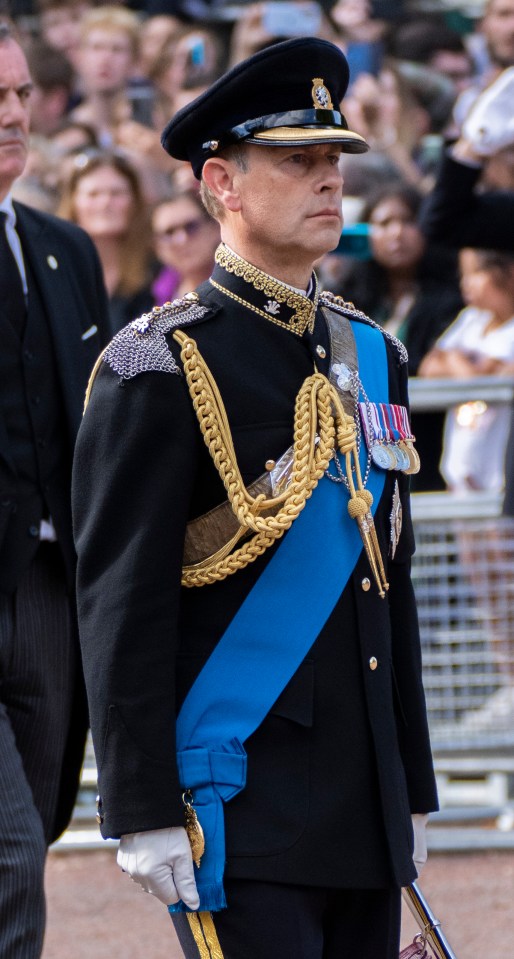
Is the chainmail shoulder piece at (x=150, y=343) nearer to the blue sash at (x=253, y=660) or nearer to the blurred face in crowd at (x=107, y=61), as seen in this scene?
the blue sash at (x=253, y=660)

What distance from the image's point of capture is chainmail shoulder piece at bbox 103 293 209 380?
2582 millimetres

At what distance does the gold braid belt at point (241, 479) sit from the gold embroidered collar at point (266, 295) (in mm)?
137

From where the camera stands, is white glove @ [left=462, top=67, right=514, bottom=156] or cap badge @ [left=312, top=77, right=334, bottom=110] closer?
cap badge @ [left=312, top=77, right=334, bottom=110]

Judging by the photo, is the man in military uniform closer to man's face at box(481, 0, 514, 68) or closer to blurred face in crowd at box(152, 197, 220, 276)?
blurred face in crowd at box(152, 197, 220, 276)

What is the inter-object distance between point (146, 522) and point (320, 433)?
339mm

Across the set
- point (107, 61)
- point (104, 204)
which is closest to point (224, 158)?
point (104, 204)

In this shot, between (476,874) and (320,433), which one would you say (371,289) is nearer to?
(476,874)

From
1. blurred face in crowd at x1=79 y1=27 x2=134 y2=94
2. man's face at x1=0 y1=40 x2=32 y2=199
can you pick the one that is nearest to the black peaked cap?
man's face at x1=0 y1=40 x2=32 y2=199

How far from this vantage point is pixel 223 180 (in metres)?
2.72

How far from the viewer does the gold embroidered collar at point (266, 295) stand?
2.72m

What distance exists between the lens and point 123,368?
2.58m

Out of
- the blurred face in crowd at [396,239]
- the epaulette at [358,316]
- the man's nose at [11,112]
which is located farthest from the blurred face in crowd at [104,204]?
the epaulette at [358,316]

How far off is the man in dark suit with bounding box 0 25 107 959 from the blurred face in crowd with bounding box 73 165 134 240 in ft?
10.7

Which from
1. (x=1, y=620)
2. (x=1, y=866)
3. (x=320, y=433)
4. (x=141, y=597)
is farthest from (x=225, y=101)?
(x=1, y=866)
